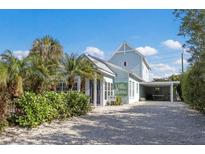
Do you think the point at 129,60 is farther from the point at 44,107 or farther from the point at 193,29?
the point at 44,107

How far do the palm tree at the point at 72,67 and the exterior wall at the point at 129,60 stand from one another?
57.0 feet

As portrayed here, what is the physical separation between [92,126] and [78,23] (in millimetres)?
4974

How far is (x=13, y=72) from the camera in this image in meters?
10.6

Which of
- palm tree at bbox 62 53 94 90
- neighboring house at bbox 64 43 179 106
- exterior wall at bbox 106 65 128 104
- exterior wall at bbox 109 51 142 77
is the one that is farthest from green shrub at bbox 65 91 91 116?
exterior wall at bbox 109 51 142 77

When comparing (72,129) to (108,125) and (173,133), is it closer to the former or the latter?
(108,125)

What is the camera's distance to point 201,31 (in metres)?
10.1

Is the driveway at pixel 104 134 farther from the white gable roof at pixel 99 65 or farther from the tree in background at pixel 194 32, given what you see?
the white gable roof at pixel 99 65

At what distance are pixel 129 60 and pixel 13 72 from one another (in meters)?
24.7

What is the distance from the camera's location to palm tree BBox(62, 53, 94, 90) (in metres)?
15.7

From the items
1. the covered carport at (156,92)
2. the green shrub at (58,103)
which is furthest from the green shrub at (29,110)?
the covered carport at (156,92)

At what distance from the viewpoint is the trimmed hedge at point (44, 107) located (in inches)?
374

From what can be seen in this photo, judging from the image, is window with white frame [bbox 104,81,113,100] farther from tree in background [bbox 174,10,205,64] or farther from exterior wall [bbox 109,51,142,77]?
tree in background [bbox 174,10,205,64]
